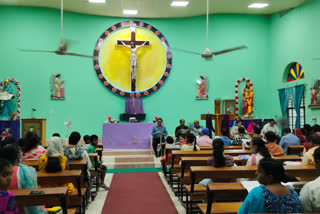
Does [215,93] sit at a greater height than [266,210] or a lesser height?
greater

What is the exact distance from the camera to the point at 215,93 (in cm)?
1397

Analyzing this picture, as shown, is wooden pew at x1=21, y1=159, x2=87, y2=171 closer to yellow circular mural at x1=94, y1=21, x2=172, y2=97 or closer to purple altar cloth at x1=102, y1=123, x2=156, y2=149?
purple altar cloth at x1=102, y1=123, x2=156, y2=149

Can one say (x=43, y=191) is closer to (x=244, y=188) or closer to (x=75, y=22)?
(x=244, y=188)

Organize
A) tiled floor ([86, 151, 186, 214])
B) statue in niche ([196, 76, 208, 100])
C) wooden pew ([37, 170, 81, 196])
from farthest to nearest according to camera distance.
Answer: statue in niche ([196, 76, 208, 100]), tiled floor ([86, 151, 186, 214]), wooden pew ([37, 170, 81, 196])

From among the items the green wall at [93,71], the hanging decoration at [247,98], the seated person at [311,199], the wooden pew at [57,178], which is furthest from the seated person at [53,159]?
the hanging decoration at [247,98]

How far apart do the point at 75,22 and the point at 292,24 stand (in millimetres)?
8465

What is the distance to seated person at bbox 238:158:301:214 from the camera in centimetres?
215

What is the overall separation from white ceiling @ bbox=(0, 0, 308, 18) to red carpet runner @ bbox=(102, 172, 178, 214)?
7.21m

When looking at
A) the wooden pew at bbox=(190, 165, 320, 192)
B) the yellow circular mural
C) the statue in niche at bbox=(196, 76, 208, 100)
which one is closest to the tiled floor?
the wooden pew at bbox=(190, 165, 320, 192)

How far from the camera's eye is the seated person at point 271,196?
84.7 inches

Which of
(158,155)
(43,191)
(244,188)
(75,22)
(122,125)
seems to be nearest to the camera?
(43,191)

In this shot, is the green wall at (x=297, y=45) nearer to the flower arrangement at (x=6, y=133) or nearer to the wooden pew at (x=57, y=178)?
the wooden pew at (x=57, y=178)

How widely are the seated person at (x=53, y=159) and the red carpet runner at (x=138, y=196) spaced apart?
1.29 metres

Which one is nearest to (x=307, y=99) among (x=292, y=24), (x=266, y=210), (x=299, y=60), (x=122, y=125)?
(x=299, y=60)
